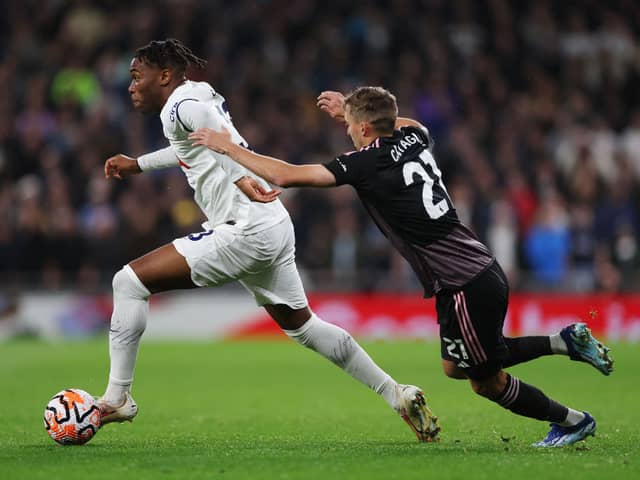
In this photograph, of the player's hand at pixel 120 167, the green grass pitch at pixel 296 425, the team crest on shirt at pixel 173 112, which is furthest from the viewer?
the player's hand at pixel 120 167

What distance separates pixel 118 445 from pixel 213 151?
1.90 m

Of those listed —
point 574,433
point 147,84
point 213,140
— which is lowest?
point 574,433

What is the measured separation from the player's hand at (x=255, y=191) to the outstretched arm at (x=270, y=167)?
0.21 metres

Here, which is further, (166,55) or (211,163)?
(166,55)

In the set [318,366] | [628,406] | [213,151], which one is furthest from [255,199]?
[318,366]

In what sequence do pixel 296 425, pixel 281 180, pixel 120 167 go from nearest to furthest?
pixel 281 180 → pixel 120 167 → pixel 296 425

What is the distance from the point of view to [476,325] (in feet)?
22.2

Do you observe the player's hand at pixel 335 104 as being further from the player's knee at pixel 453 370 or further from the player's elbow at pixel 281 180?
the player's knee at pixel 453 370

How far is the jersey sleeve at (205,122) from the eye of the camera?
23.7ft

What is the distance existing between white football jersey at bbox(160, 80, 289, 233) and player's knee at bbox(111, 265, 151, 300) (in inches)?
24.5

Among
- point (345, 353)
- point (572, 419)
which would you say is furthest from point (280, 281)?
point (572, 419)

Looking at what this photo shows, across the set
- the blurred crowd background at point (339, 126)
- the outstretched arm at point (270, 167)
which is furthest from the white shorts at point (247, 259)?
the blurred crowd background at point (339, 126)

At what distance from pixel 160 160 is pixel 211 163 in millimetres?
707

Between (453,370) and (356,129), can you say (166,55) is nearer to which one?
(356,129)
